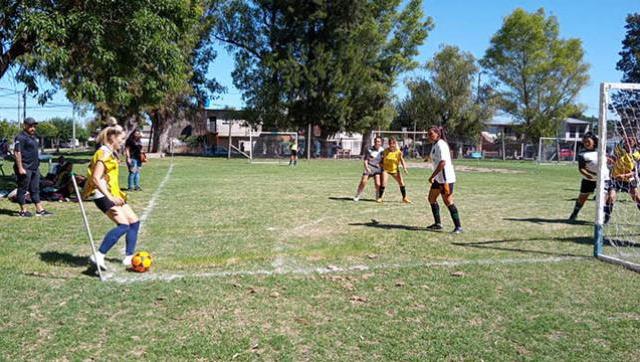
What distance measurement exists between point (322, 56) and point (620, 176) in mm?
39491

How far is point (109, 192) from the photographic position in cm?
660

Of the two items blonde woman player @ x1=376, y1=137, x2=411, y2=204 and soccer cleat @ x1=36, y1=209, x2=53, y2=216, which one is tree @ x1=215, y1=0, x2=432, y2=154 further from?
soccer cleat @ x1=36, y1=209, x2=53, y2=216

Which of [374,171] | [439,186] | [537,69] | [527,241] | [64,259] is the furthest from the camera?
[537,69]

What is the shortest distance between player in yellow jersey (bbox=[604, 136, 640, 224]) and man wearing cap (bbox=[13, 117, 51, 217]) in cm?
1095

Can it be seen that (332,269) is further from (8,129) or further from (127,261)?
(8,129)

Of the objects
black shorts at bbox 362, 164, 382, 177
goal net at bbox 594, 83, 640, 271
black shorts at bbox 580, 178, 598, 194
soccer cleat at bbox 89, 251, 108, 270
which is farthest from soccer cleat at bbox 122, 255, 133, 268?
black shorts at bbox 362, 164, 382, 177

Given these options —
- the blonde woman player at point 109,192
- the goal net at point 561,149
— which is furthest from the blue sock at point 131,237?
the goal net at point 561,149

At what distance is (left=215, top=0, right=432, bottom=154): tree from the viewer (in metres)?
48.5

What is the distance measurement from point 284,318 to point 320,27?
154ft

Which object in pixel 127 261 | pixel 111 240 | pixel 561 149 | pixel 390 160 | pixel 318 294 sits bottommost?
pixel 318 294

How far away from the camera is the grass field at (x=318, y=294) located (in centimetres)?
447

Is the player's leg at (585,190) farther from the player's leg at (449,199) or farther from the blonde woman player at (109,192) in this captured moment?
the blonde woman player at (109,192)

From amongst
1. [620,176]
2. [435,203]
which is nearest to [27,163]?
[435,203]

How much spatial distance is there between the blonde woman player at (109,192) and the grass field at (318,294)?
36 centimetres
